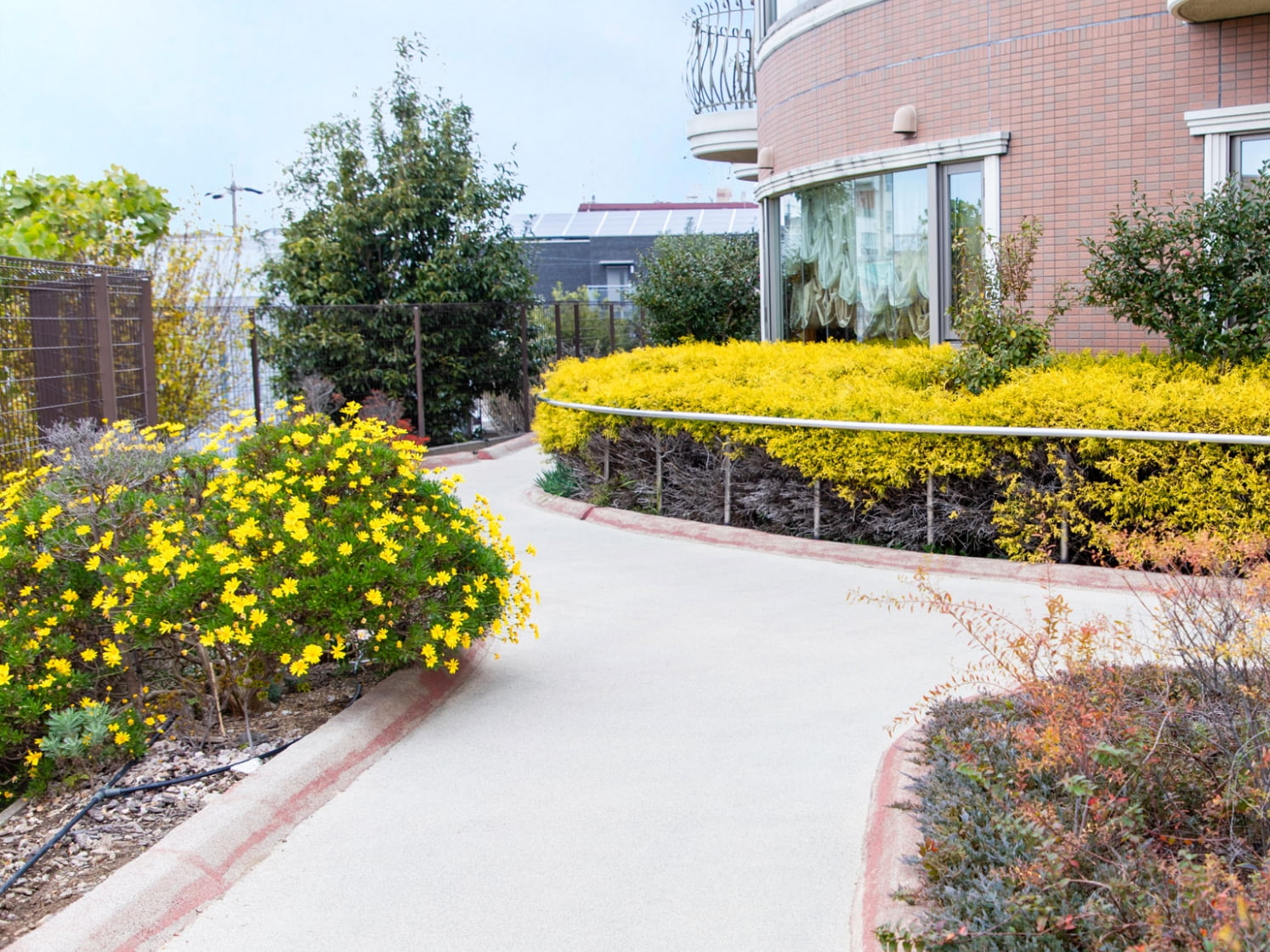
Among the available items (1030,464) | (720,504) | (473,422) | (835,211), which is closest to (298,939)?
(1030,464)

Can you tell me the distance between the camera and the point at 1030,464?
8.52 metres

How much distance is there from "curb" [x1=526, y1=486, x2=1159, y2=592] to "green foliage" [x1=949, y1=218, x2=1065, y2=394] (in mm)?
1779

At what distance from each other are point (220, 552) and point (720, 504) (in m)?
5.63

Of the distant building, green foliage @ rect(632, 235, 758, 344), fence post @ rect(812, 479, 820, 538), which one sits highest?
the distant building

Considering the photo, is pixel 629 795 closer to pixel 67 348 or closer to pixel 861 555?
pixel 861 555

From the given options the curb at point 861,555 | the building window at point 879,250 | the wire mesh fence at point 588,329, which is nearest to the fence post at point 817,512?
the curb at point 861,555

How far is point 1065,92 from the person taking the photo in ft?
37.9

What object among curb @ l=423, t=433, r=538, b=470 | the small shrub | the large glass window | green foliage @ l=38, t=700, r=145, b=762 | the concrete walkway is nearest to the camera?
the small shrub

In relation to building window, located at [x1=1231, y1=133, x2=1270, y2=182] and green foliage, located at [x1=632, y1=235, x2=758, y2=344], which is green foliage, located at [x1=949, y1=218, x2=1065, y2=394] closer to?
building window, located at [x1=1231, y1=133, x2=1270, y2=182]

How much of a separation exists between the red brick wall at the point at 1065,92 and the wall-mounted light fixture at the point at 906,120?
9 centimetres

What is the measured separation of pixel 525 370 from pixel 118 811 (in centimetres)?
1439

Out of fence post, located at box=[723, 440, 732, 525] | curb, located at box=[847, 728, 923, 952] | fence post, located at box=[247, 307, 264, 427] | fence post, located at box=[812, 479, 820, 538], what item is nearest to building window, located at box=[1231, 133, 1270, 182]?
fence post, located at box=[812, 479, 820, 538]

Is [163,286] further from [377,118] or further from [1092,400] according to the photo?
[1092,400]

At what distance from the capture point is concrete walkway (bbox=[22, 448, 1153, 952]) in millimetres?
4004
